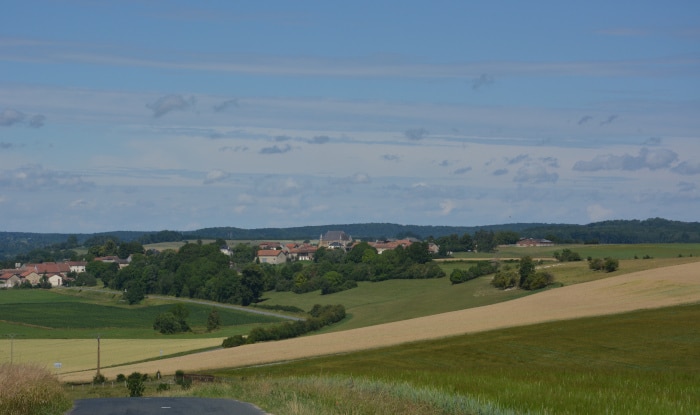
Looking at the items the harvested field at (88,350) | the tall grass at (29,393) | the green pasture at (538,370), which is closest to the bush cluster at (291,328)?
the harvested field at (88,350)

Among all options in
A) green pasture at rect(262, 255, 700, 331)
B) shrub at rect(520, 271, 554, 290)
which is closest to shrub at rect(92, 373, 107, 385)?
green pasture at rect(262, 255, 700, 331)

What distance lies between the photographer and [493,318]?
82.8 m

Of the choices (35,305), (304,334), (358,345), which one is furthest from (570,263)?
(35,305)

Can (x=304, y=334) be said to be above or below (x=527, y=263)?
below

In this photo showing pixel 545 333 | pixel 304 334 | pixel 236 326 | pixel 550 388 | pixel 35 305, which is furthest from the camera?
pixel 35 305

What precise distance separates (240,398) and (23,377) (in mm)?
6021

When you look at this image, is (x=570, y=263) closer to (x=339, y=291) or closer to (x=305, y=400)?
(x=339, y=291)

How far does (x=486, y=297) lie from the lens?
11231 cm

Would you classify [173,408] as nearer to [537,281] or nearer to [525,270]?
[537,281]

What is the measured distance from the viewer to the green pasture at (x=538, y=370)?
2228cm

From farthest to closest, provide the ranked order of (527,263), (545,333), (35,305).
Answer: (35,305), (527,263), (545,333)

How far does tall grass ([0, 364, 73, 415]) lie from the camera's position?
23.0 metres

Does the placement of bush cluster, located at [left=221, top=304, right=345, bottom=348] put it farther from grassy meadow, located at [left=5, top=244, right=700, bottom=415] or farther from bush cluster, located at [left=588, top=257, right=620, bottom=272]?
bush cluster, located at [left=588, top=257, right=620, bottom=272]

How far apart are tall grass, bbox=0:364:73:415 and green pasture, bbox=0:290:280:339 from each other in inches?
3499
